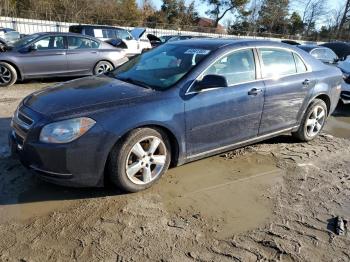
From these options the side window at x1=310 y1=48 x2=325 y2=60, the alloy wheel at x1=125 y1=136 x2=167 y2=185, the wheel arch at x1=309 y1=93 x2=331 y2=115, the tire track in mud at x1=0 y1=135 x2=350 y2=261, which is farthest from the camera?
the side window at x1=310 y1=48 x2=325 y2=60

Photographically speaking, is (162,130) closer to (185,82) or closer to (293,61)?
(185,82)

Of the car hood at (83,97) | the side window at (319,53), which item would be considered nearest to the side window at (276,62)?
the car hood at (83,97)

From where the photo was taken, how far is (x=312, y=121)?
5695 mm

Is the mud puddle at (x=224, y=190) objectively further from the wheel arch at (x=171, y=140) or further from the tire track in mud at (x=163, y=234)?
the wheel arch at (x=171, y=140)

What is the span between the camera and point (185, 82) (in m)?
4.07

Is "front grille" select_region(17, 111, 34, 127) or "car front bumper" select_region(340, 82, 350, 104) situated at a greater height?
"front grille" select_region(17, 111, 34, 127)

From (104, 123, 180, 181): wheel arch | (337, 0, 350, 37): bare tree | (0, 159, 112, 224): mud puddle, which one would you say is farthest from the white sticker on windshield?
(337, 0, 350, 37): bare tree

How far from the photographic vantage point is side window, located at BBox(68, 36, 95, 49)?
402 inches

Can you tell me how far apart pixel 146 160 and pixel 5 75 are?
6871 mm

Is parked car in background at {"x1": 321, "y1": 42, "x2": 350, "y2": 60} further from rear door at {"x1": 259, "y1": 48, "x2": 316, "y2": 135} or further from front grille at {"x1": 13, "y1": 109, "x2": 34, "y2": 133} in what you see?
front grille at {"x1": 13, "y1": 109, "x2": 34, "y2": 133}

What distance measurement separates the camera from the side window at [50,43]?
382 inches

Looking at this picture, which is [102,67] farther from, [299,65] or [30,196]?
[30,196]

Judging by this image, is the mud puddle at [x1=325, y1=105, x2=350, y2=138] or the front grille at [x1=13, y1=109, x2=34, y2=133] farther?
the mud puddle at [x1=325, y1=105, x2=350, y2=138]

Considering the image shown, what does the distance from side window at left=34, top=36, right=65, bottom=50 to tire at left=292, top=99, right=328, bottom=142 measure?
6.99 meters
